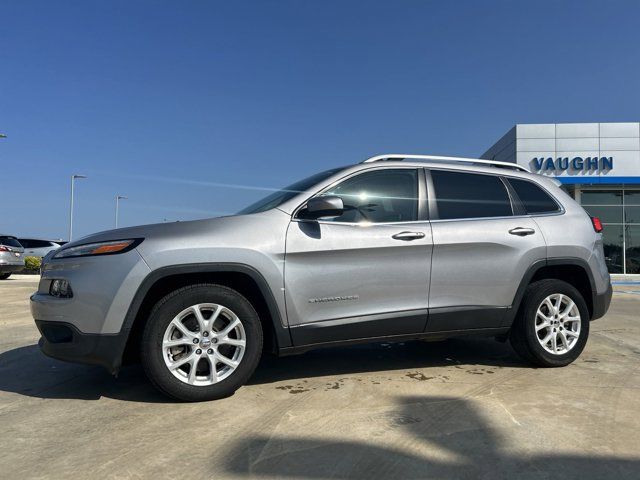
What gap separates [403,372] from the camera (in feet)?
13.8

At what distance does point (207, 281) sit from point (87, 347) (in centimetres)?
88

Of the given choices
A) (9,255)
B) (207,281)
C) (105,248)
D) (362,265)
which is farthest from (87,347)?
(9,255)

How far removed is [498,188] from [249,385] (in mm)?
2742

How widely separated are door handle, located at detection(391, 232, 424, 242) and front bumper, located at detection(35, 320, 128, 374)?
2071 mm

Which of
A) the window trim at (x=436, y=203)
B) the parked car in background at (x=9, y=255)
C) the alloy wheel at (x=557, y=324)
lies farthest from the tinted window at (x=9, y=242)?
the alloy wheel at (x=557, y=324)

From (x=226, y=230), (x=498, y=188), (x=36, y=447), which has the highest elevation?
(x=498, y=188)

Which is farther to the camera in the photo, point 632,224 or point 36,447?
point 632,224

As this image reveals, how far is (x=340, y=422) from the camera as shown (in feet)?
9.94

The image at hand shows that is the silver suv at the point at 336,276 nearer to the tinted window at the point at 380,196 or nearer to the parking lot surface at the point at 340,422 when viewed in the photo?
the tinted window at the point at 380,196

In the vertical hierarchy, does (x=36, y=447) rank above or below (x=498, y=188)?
below

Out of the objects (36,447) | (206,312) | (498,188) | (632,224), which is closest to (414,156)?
(498,188)

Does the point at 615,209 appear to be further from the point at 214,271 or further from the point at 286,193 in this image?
the point at 214,271

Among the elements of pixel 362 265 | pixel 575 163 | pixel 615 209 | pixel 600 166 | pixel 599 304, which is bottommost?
pixel 599 304

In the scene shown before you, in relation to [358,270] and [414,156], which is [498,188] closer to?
[414,156]
